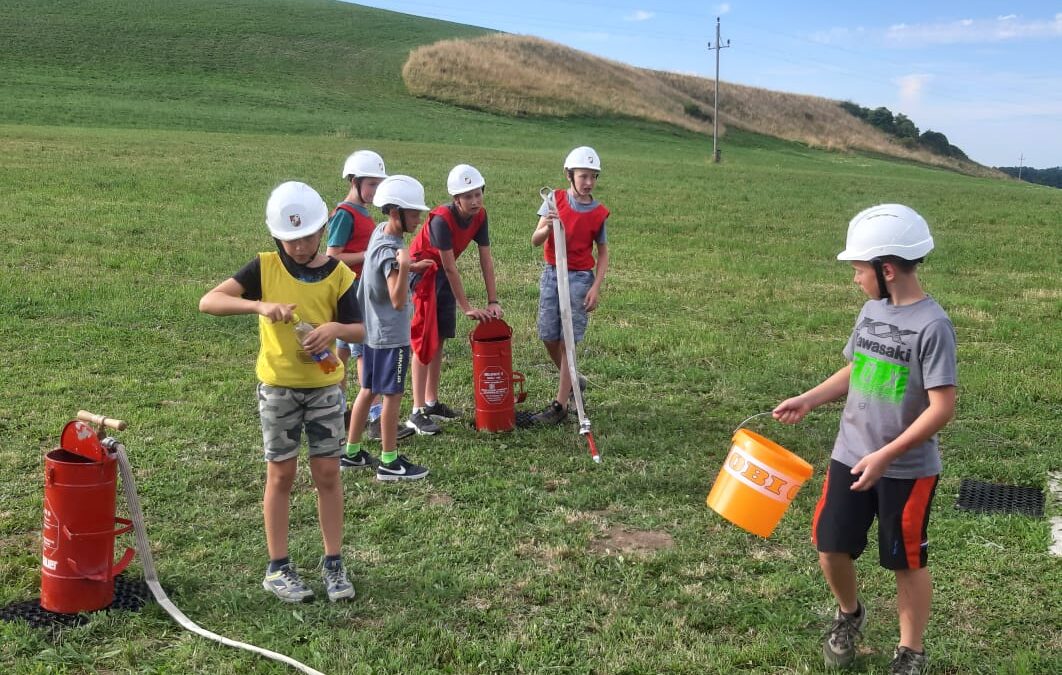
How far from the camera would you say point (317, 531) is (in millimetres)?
5219

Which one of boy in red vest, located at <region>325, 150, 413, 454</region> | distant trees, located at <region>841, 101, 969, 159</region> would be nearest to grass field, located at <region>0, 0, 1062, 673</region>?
boy in red vest, located at <region>325, 150, 413, 454</region>

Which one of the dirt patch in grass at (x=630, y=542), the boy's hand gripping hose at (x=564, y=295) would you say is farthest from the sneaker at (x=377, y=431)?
the dirt patch in grass at (x=630, y=542)

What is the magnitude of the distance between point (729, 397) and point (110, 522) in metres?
5.16

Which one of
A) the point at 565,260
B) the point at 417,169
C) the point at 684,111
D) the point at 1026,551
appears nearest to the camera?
the point at 1026,551

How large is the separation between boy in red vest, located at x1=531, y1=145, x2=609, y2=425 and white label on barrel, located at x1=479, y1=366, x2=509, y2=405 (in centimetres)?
39

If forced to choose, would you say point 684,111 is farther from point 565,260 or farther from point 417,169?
point 565,260

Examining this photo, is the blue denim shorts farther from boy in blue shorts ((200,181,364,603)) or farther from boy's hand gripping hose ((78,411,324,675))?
boy's hand gripping hose ((78,411,324,675))

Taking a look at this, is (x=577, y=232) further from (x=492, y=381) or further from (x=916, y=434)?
(x=916, y=434)

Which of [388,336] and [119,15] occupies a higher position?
[119,15]

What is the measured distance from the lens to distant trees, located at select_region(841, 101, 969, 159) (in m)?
86.1

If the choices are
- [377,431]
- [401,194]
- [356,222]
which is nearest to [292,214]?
[401,194]

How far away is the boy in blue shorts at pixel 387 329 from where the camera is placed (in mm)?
5992

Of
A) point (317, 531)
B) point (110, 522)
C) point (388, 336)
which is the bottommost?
point (317, 531)

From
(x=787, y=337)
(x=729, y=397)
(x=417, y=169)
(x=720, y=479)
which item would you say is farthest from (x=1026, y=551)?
(x=417, y=169)
